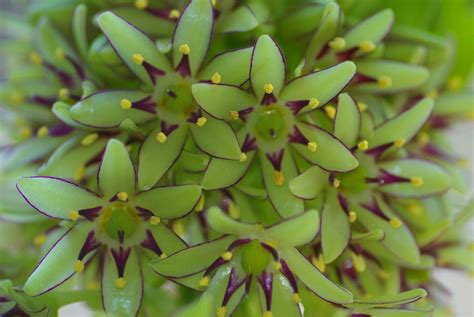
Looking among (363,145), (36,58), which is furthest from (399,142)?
(36,58)

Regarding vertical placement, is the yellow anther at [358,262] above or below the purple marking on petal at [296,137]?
below

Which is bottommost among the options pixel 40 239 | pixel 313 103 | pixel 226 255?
pixel 40 239

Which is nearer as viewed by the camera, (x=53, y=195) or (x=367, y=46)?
(x=53, y=195)

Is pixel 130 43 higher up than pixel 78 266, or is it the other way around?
pixel 130 43

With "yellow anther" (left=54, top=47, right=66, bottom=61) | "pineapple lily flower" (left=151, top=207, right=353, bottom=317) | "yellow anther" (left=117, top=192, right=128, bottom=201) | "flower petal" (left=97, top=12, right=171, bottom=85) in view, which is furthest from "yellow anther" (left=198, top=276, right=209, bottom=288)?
"yellow anther" (left=54, top=47, right=66, bottom=61)

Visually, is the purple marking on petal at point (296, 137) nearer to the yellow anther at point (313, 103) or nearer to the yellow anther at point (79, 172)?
the yellow anther at point (313, 103)

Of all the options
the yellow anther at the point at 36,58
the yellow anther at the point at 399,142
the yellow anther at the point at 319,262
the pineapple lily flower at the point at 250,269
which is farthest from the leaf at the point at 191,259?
the yellow anther at the point at 36,58

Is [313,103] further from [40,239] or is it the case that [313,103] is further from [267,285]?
[40,239]
